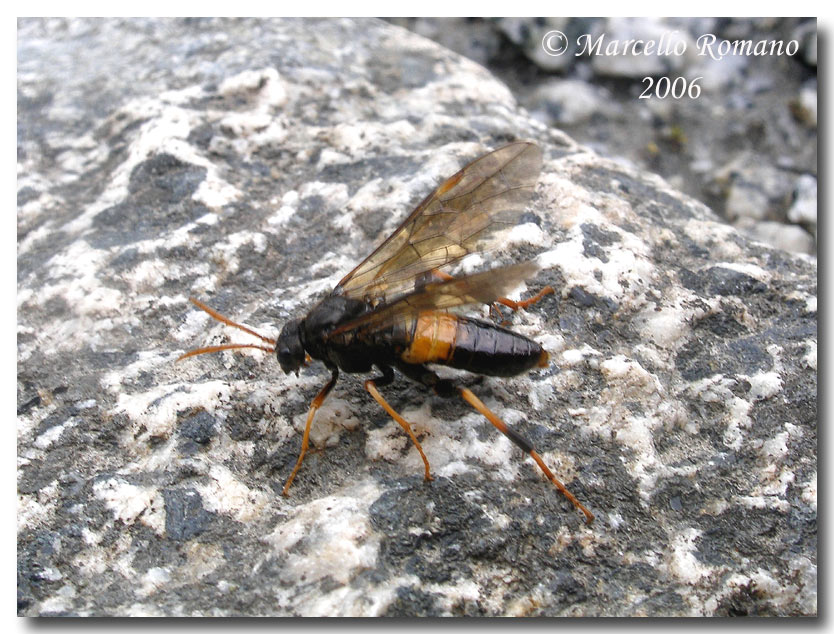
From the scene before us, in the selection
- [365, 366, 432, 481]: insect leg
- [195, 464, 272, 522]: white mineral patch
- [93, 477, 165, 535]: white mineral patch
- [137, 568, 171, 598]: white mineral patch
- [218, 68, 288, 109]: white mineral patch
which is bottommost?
[137, 568, 171, 598]: white mineral patch

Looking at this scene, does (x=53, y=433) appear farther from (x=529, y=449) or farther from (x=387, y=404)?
(x=529, y=449)

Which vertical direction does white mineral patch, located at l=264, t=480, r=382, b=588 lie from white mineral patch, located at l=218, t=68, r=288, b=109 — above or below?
below

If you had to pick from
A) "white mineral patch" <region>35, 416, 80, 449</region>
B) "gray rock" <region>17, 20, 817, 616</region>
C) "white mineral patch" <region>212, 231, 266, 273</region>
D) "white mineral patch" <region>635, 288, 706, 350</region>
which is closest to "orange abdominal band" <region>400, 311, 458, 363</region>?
"gray rock" <region>17, 20, 817, 616</region>

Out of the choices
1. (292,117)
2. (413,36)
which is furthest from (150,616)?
(413,36)

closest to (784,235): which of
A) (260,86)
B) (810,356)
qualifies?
(810,356)

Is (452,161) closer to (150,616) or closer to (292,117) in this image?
(292,117)

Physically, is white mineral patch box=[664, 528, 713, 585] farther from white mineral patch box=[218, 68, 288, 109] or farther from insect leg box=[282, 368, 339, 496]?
white mineral patch box=[218, 68, 288, 109]
